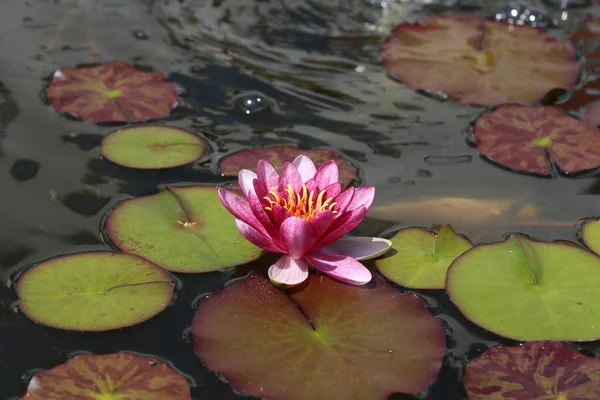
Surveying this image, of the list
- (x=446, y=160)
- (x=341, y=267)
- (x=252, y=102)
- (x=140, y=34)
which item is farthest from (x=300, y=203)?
(x=140, y=34)

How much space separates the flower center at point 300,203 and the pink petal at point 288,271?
122 millimetres

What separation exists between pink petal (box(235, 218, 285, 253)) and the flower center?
0.24 ft

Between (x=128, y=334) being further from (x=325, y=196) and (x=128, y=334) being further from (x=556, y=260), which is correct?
(x=556, y=260)

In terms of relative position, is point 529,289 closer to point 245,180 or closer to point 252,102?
point 245,180

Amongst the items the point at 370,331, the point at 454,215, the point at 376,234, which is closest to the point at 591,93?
the point at 454,215

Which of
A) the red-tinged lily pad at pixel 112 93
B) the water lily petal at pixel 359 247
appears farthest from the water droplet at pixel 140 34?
the water lily petal at pixel 359 247

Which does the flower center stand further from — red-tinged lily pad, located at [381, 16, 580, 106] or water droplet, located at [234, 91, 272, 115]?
red-tinged lily pad, located at [381, 16, 580, 106]

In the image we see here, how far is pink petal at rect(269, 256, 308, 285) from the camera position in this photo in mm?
1839

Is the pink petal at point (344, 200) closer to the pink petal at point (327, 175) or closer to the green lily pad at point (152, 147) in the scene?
the pink petal at point (327, 175)

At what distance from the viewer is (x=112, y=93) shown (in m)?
2.68

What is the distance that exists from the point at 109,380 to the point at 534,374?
3.13ft

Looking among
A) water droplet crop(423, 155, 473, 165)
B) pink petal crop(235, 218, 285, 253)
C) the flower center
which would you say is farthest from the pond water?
the flower center

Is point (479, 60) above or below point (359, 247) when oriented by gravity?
above

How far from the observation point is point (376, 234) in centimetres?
211
